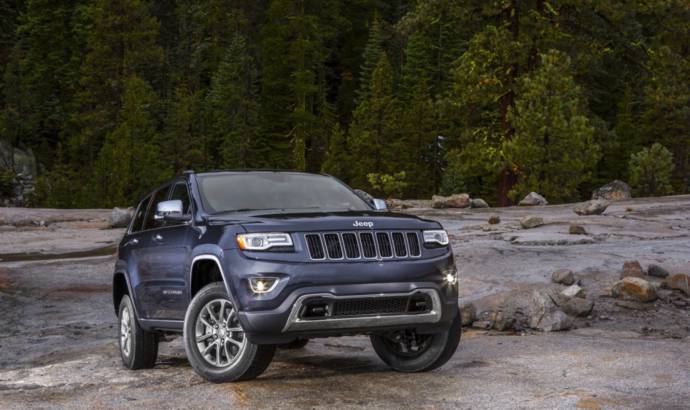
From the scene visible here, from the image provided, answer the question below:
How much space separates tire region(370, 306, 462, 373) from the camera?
7465 millimetres

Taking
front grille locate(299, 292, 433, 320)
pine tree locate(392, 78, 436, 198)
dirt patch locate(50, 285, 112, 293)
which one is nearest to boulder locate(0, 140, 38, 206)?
pine tree locate(392, 78, 436, 198)

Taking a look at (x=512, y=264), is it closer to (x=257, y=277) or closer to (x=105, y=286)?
(x=105, y=286)

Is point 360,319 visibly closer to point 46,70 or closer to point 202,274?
point 202,274

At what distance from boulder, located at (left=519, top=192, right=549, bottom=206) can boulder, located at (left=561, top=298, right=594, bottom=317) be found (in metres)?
17.2

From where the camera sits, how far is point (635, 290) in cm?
1168

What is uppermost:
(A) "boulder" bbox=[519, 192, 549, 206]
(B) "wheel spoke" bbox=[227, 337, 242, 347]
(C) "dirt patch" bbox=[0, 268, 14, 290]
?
(B) "wheel spoke" bbox=[227, 337, 242, 347]

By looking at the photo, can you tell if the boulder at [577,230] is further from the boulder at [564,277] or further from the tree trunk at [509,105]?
the tree trunk at [509,105]

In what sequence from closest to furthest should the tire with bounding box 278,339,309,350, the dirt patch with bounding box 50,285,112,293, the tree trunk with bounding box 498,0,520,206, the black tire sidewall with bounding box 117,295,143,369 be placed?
the black tire sidewall with bounding box 117,295,143,369
the tire with bounding box 278,339,309,350
the dirt patch with bounding box 50,285,112,293
the tree trunk with bounding box 498,0,520,206

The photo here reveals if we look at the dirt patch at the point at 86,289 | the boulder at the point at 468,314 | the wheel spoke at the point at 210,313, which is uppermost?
the wheel spoke at the point at 210,313

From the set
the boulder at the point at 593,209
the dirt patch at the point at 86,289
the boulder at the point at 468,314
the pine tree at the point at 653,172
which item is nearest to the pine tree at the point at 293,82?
the pine tree at the point at 653,172

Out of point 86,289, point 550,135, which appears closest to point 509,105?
point 550,135

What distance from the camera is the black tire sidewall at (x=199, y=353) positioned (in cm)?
674

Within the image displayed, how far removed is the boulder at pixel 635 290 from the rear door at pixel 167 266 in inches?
248

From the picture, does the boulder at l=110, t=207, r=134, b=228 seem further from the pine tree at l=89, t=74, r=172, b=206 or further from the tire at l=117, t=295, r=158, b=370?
the tire at l=117, t=295, r=158, b=370
